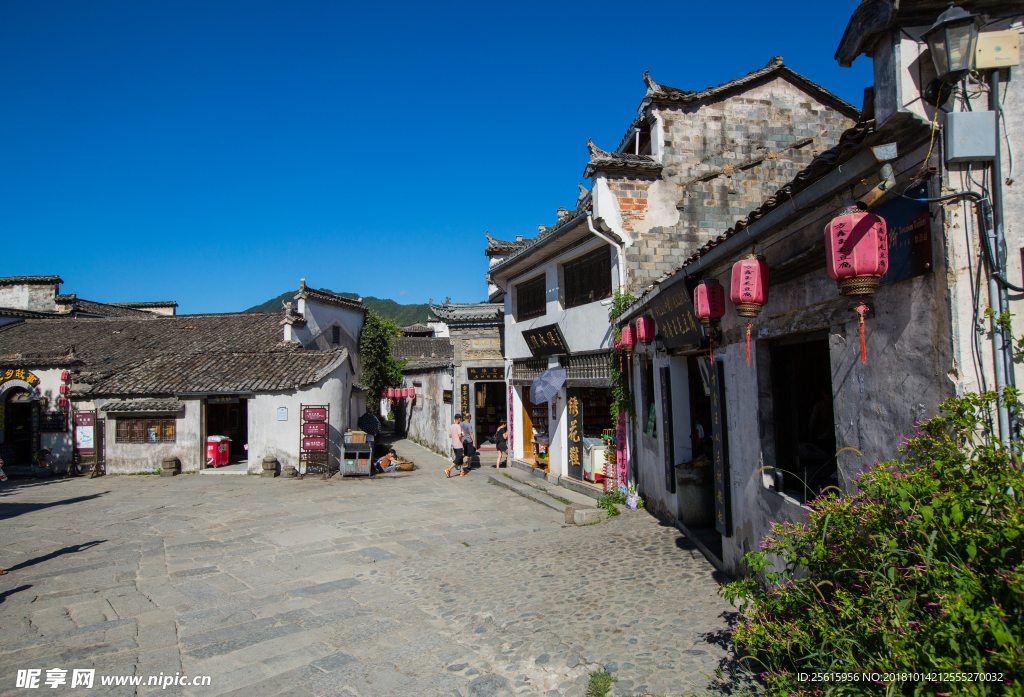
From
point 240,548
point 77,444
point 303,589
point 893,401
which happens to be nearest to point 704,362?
point 893,401

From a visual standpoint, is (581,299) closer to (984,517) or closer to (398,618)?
(398,618)

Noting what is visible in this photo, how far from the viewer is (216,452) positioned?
16.6 m

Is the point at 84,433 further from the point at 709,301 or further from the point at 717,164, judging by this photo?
the point at 717,164

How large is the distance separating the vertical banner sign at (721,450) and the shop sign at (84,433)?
57.9 feet

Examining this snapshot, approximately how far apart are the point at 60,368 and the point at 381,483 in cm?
1096

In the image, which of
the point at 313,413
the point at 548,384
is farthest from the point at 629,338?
the point at 313,413

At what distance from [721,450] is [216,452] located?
15135mm

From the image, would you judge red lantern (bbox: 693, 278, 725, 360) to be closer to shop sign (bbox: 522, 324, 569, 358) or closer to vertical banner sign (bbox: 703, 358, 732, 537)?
vertical banner sign (bbox: 703, 358, 732, 537)

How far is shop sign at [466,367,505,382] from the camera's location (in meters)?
18.4

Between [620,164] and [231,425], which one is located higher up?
[620,164]

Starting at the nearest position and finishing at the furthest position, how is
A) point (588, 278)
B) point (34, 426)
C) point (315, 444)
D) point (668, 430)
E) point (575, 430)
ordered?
point (668, 430) → point (588, 278) → point (575, 430) → point (315, 444) → point (34, 426)

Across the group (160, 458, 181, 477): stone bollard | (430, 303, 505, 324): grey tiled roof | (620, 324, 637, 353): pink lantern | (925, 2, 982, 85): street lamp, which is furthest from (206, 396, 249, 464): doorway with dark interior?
(925, 2, 982, 85): street lamp

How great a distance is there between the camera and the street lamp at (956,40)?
123 inches

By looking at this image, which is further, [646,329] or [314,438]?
[314,438]
